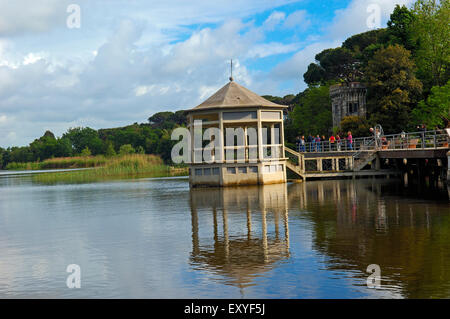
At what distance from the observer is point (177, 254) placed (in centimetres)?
1339

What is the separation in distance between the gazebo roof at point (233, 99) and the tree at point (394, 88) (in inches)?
807

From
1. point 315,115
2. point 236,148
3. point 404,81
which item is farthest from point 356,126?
point 236,148

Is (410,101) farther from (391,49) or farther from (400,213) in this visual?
(400,213)

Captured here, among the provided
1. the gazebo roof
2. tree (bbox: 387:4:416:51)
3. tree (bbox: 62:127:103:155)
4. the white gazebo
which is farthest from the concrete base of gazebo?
tree (bbox: 62:127:103:155)

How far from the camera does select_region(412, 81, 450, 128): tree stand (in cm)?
4866

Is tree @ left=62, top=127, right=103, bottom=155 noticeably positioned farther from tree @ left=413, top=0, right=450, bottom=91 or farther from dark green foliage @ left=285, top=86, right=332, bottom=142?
tree @ left=413, top=0, right=450, bottom=91

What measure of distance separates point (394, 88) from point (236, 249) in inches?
1660

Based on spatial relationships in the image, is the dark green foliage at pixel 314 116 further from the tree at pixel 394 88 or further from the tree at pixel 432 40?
the tree at pixel 394 88

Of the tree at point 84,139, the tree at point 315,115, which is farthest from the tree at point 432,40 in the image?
the tree at point 84,139

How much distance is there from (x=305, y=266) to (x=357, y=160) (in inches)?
1255

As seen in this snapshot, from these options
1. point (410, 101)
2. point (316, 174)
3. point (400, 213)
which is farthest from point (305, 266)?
point (410, 101)

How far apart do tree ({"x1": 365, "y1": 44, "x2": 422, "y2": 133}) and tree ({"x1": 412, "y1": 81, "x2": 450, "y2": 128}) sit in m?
1.29

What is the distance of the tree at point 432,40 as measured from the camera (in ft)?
182
